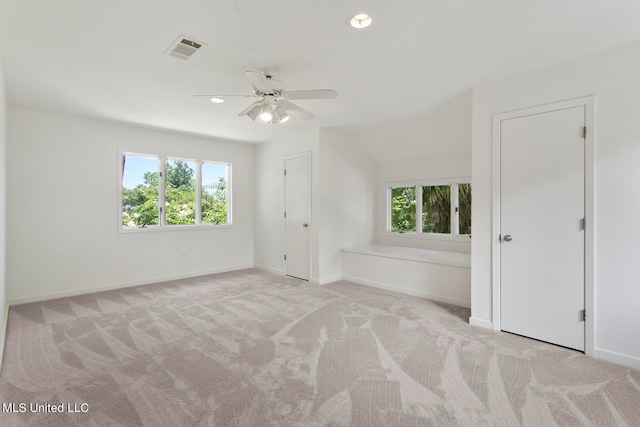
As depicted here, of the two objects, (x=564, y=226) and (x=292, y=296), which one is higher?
Result: (x=564, y=226)

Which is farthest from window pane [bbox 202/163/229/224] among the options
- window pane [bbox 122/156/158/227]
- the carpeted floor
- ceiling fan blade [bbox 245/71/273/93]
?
ceiling fan blade [bbox 245/71/273/93]

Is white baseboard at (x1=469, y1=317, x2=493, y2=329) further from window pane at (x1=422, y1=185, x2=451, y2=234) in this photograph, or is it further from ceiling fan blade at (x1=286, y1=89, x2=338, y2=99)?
ceiling fan blade at (x1=286, y1=89, x2=338, y2=99)

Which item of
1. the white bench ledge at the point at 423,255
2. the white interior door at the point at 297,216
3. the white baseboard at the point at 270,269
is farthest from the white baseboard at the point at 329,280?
the white baseboard at the point at 270,269

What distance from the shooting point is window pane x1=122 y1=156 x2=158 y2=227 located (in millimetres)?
4629

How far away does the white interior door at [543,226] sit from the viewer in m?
2.53

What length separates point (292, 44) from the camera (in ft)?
7.47

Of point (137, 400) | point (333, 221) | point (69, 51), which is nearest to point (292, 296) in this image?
point (333, 221)

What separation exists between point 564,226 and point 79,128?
5.83m

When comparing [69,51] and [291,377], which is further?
[69,51]

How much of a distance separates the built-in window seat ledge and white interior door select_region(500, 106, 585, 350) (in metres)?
0.79

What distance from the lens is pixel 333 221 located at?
493 centimetres

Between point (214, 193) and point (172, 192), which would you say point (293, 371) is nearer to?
point (172, 192)

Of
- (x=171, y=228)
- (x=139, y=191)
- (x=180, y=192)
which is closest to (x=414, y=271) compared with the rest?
(x=171, y=228)

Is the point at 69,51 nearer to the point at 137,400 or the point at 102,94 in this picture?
the point at 102,94
